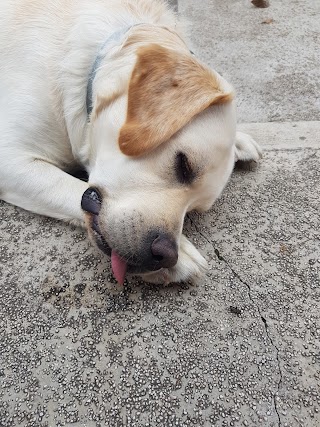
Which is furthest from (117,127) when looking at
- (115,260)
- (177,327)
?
(177,327)

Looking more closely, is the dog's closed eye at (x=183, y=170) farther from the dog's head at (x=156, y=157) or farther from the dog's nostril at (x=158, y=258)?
the dog's nostril at (x=158, y=258)

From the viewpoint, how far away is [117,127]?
70.1 inches

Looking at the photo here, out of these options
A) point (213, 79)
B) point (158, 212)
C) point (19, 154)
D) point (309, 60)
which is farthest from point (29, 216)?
point (309, 60)

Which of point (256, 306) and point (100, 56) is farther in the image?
point (100, 56)

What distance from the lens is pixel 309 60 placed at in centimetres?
355

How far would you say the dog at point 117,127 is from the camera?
1.61 metres

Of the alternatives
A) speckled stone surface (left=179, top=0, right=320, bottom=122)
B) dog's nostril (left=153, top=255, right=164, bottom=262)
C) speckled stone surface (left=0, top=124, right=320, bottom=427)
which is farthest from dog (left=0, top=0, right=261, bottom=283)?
speckled stone surface (left=179, top=0, right=320, bottom=122)

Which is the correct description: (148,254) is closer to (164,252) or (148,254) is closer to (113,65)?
(164,252)

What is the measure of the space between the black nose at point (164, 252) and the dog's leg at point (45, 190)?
1.59ft

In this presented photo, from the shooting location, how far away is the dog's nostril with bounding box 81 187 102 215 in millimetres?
1713

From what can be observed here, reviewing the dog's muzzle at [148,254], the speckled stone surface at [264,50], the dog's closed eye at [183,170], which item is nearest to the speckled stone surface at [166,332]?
the dog's muzzle at [148,254]

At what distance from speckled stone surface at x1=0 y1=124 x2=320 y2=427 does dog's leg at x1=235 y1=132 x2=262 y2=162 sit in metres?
0.42

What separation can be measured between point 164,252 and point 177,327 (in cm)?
28

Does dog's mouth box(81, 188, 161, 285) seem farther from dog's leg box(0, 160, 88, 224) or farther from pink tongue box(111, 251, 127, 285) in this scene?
dog's leg box(0, 160, 88, 224)
